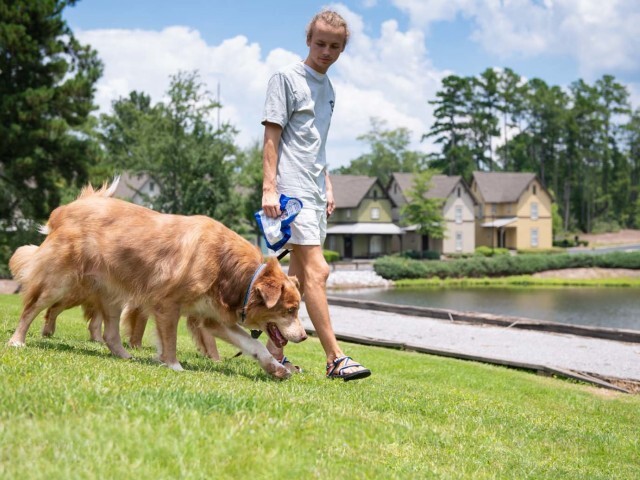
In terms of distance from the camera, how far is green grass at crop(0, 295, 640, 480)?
302 cm

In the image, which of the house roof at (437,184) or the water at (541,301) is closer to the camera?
the water at (541,301)

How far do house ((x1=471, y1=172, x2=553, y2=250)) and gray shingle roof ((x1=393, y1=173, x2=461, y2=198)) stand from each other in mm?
7170

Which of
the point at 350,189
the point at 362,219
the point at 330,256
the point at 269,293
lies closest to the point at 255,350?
the point at 269,293

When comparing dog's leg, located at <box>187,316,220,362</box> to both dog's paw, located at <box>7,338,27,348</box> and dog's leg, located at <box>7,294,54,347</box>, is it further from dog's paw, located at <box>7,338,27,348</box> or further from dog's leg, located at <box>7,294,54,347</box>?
dog's paw, located at <box>7,338,27,348</box>

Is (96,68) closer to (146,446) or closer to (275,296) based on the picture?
(275,296)

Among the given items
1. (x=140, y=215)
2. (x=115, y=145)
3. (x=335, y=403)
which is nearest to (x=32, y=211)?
(x=140, y=215)

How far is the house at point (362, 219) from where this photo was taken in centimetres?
7419

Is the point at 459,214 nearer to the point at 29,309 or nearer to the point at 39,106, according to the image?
the point at 39,106

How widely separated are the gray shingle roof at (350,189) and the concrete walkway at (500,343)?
54.6 m

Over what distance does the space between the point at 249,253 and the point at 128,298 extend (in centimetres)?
124

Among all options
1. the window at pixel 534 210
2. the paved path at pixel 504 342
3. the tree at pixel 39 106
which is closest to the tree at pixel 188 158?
the tree at pixel 39 106

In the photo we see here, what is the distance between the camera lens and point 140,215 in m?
6.49

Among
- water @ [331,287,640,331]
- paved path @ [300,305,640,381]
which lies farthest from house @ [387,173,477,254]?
paved path @ [300,305,640,381]

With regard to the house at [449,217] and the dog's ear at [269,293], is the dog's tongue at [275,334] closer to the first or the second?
the dog's ear at [269,293]
